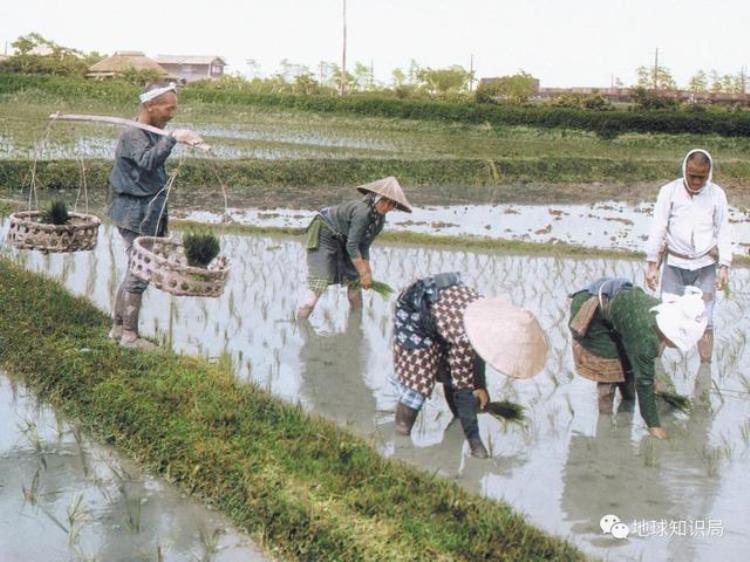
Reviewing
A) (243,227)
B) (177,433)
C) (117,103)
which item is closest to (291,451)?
(177,433)

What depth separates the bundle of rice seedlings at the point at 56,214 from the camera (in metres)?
5.51

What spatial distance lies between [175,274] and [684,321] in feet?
6.59

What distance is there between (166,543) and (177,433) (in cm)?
71

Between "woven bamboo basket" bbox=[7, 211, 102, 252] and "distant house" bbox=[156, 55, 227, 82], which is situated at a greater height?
"distant house" bbox=[156, 55, 227, 82]

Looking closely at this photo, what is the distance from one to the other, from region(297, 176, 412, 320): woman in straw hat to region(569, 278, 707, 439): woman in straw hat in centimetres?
142

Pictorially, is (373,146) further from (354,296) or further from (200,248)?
(200,248)

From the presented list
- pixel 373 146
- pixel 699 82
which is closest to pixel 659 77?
pixel 699 82

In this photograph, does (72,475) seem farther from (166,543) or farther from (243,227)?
(243,227)

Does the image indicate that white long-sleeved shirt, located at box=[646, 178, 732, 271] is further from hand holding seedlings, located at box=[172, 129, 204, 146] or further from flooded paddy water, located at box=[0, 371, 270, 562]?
flooded paddy water, located at box=[0, 371, 270, 562]

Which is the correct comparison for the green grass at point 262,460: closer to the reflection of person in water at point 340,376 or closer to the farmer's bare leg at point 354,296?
the reflection of person in water at point 340,376

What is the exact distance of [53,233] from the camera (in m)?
5.36

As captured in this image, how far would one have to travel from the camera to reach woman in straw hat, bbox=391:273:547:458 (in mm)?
3701

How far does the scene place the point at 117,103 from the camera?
83.7 ft

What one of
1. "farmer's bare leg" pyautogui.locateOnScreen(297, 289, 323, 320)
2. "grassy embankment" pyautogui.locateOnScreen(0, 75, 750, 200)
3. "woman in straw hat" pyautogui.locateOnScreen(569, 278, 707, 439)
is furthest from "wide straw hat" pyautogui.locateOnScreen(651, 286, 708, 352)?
"grassy embankment" pyautogui.locateOnScreen(0, 75, 750, 200)
